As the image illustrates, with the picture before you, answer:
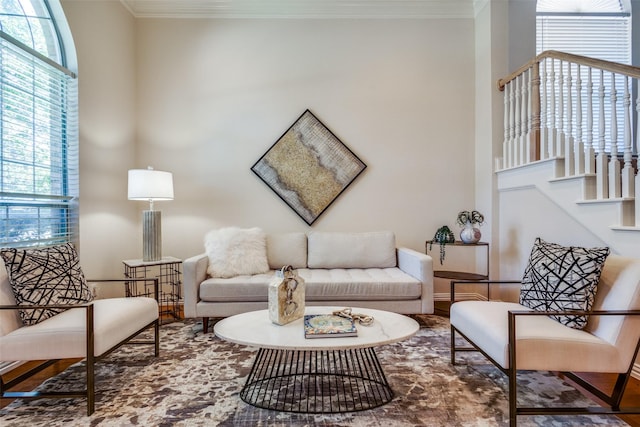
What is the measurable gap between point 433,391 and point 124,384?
180 cm

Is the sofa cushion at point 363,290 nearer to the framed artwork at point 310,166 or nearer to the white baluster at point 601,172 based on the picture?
the framed artwork at point 310,166

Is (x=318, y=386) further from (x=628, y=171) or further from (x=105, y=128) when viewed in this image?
(x=105, y=128)

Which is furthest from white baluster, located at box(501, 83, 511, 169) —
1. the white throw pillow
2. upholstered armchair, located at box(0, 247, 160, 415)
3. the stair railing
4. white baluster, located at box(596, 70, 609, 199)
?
upholstered armchair, located at box(0, 247, 160, 415)

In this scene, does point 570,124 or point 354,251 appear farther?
point 354,251

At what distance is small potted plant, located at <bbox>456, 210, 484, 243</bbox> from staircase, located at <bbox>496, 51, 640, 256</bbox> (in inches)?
14.5

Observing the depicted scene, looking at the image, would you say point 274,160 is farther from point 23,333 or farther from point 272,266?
point 23,333

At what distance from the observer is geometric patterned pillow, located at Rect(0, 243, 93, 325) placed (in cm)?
189

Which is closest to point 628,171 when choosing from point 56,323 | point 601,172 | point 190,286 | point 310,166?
point 601,172

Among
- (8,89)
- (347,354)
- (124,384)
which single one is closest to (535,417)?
(347,354)

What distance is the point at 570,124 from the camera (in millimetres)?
2717

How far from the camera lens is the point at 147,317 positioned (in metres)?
2.29

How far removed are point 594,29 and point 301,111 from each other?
11.3 feet

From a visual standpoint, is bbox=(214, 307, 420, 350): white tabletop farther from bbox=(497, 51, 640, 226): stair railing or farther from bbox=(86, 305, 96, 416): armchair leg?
bbox=(497, 51, 640, 226): stair railing

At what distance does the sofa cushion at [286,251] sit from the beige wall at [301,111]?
0.37m
